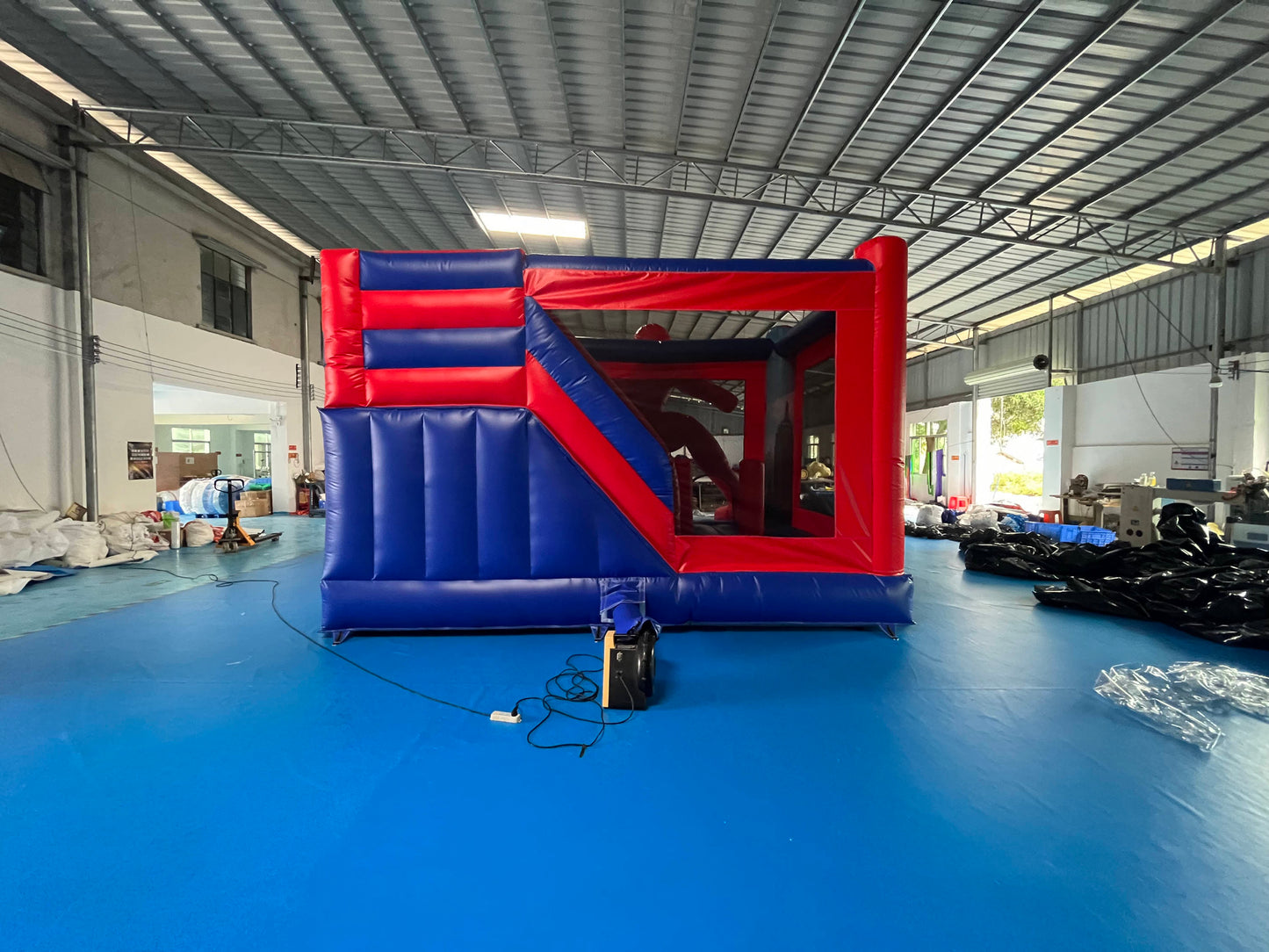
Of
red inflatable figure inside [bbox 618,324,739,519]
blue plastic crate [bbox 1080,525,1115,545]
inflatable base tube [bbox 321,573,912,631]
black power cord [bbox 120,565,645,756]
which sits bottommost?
black power cord [bbox 120,565,645,756]

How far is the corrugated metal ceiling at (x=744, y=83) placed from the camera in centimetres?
491

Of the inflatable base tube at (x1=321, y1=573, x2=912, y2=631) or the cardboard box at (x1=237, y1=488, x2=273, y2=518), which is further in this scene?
the cardboard box at (x1=237, y1=488, x2=273, y2=518)

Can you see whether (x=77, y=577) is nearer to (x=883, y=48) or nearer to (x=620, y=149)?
(x=620, y=149)

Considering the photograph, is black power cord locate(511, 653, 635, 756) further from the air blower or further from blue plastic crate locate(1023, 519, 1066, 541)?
blue plastic crate locate(1023, 519, 1066, 541)

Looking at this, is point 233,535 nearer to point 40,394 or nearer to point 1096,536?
point 40,394

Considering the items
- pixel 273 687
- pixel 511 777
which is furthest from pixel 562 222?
pixel 511 777

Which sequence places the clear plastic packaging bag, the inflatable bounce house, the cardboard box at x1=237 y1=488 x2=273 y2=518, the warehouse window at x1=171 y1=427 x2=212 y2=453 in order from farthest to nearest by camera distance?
1. the warehouse window at x1=171 y1=427 x2=212 y2=453
2. the cardboard box at x1=237 y1=488 x2=273 y2=518
3. the inflatable bounce house
4. the clear plastic packaging bag

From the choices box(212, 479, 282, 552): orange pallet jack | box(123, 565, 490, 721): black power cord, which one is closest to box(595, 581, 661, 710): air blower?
box(123, 565, 490, 721): black power cord

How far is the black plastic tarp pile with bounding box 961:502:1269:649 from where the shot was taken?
3.55 metres

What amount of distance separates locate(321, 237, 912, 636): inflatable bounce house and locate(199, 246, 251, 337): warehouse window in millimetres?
7506

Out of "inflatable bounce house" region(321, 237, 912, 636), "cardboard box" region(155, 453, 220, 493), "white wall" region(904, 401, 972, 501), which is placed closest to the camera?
"inflatable bounce house" region(321, 237, 912, 636)

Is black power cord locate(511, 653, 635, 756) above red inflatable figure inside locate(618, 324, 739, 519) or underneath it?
underneath

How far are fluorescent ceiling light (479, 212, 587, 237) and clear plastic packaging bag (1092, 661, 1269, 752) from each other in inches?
334

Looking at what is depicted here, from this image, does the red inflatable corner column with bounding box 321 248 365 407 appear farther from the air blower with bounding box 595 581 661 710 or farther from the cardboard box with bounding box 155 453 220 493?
the cardboard box with bounding box 155 453 220 493
